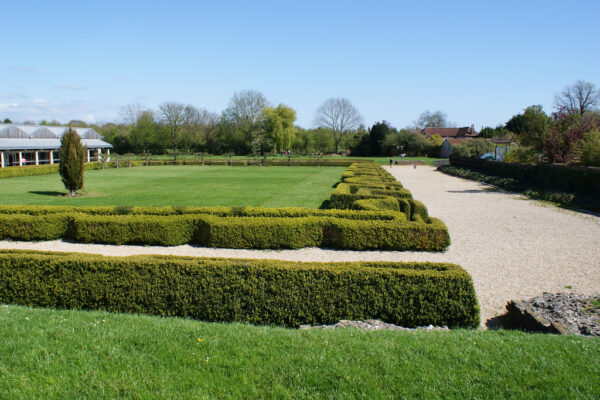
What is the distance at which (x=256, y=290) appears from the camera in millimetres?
5926

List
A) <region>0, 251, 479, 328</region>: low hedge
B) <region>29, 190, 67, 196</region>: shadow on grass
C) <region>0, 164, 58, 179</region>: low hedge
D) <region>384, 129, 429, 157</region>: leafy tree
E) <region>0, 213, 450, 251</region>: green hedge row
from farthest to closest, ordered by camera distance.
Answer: <region>384, 129, 429, 157</region>: leafy tree → <region>0, 164, 58, 179</region>: low hedge → <region>29, 190, 67, 196</region>: shadow on grass → <region>0, 213, 450, 251</region>: green hedge row → <region>0, 251, 479, 328</region>: low hedge

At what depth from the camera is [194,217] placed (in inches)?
452

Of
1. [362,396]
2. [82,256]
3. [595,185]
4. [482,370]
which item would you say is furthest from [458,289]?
[595,185]

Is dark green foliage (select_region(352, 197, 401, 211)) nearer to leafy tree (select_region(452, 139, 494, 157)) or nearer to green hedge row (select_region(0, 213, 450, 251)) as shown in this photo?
green hedge row (select_region(0, 213, 450, 251))

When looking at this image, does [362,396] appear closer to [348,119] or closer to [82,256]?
[82,256]

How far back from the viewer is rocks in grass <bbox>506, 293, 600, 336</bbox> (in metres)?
5.37

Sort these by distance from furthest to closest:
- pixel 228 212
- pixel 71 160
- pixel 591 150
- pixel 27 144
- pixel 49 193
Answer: pixel 27 144 → pixel 49 193 → pixel 591 150 → pixel 71 160 → pixel 228 212

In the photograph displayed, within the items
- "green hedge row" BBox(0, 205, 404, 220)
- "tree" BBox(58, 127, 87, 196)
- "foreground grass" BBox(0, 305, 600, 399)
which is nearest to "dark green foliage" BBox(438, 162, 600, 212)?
"green hedge row" BBox(0, 205, 404, 220)

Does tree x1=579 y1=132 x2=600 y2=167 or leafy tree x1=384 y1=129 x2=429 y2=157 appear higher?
leafy tree x1=384 y1=129 x2=429 y2=157

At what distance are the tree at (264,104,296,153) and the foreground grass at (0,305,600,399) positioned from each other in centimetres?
7004

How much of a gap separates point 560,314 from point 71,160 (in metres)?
20.8

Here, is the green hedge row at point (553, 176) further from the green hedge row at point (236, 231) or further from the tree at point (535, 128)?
the green hedge row at point (236, 231)

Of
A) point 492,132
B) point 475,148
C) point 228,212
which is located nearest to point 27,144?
point 228,212

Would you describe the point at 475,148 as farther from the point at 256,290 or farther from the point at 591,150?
the point at 256,290
